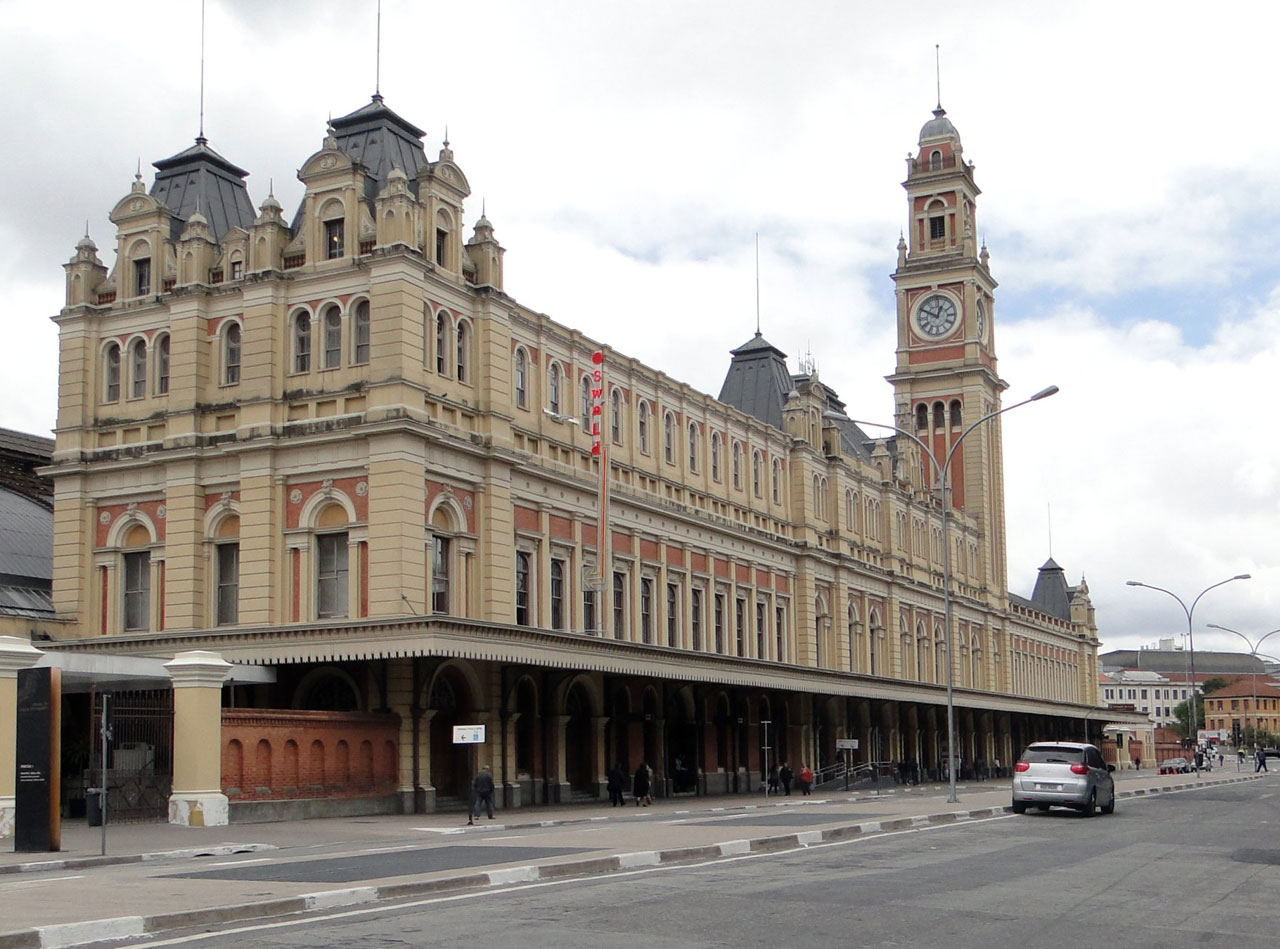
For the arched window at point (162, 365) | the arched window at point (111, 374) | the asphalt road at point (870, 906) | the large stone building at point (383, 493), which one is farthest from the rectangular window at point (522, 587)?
the asphalt road at point (870, 906)

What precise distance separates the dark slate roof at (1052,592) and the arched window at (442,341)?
81.7 m

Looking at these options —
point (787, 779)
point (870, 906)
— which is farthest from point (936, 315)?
point (870, 906)

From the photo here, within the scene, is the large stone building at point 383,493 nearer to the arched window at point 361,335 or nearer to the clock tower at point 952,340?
the arched window at point 361,335

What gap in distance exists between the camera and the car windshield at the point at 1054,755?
33.3 meters

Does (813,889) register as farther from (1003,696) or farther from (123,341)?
(1003,696)

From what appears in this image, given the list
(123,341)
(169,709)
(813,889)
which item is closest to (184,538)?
(123,341)

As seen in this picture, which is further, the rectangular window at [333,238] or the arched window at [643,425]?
the arched window at [643,425]

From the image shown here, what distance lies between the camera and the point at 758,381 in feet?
219

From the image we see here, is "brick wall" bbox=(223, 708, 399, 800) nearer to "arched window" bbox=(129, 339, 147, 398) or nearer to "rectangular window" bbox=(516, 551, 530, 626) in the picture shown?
"rectangular window" bbox=(516, 551, 530, 626)

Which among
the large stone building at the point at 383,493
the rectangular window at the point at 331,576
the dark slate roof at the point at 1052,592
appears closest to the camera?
the large stone building at the point at 383,493

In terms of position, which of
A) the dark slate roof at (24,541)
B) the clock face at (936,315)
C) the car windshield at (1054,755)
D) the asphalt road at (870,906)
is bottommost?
the asphalt road at (870,906)

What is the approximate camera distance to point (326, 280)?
40.1 meters

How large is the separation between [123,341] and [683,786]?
2214 cm

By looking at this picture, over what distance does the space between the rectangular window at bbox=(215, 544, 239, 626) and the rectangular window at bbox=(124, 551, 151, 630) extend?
7.83 feet
